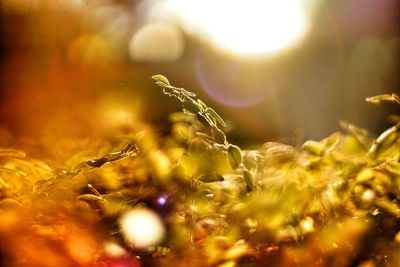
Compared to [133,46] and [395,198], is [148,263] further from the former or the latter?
[133,46]

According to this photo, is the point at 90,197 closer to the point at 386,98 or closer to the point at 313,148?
the point at 313,148

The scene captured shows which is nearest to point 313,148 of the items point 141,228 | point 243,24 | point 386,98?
point 386,98

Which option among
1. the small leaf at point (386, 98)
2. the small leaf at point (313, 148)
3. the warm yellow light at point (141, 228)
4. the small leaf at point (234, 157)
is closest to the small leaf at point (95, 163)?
the warm yellow light at point (141, 228)

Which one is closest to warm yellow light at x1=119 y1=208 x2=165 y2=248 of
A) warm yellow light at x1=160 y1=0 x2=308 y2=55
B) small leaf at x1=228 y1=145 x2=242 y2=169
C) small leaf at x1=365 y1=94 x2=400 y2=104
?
small leaf at x1=228 y1=145 x2=242 y2=169

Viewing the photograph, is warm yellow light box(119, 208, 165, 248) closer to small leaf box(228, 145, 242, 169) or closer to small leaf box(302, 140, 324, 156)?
small leaf box(228, 145, 242, 169)

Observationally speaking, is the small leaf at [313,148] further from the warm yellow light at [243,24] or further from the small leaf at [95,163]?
the warm yellow light at [243,24]
